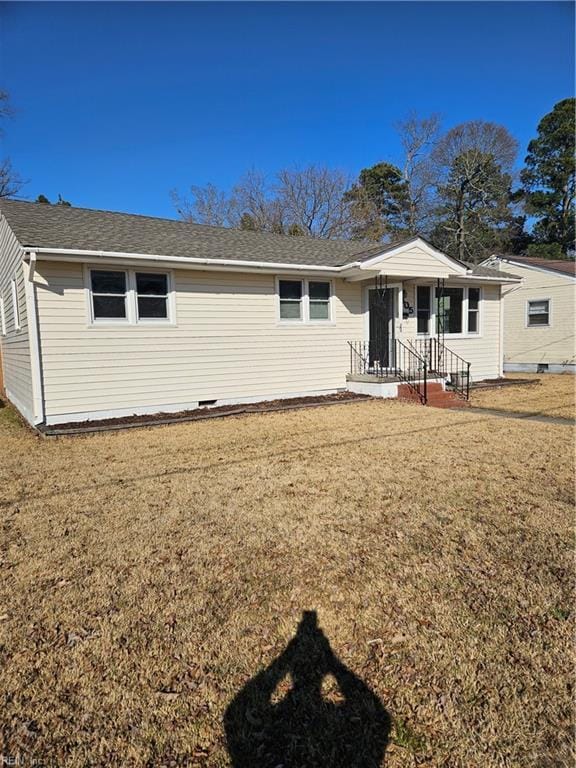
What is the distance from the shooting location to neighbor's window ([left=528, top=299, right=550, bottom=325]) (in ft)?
58.9

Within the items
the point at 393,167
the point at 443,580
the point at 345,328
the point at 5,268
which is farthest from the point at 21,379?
the point at 393,167

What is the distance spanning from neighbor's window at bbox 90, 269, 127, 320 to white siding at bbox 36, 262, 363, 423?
9.1 inches

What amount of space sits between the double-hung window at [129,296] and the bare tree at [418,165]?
88.1 ft

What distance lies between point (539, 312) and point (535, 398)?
29.7 feet

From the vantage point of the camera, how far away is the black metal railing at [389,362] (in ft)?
36.9

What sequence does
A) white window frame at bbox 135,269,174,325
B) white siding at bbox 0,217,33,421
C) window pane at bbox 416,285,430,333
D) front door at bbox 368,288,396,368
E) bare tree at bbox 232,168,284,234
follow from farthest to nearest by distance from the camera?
1. bare tree at bbox 232,168,284,234
2. window pane at bbox 416,285,430,333
3. front door at bbox 368,288,396,368
4. white window frame at bbox 135,269,174,325
5. white siding at bbox 0,217,33,421

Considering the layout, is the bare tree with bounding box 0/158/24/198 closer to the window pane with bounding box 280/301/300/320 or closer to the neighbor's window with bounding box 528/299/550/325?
the window pane with bounding box 280/301/300/320

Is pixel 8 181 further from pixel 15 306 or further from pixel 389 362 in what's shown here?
pixel 389 362

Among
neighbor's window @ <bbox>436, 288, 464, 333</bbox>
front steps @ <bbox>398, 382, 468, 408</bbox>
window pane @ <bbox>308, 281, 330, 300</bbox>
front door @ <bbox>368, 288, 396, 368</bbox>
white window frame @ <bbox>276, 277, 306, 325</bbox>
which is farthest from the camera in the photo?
neighbor's window @ <bbox>436, 288, 464, 333</bbox>

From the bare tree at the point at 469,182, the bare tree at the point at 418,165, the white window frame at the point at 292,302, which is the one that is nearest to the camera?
the white window frame at the point at 292,302

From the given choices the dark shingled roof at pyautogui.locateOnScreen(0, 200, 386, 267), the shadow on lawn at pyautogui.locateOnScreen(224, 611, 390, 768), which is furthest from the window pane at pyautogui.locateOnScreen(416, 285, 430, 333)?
the shadow on lawn at pyautogui.locateOnScreen(224, 611, 390, 768)

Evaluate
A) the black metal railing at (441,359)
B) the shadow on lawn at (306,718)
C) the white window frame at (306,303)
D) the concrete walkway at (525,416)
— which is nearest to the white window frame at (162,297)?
the white window frame at (306,303)

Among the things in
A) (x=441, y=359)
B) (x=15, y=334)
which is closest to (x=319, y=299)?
(x=441, y=359)

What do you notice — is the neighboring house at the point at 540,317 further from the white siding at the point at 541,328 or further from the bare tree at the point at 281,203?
the bare tree at the point at 281,203
